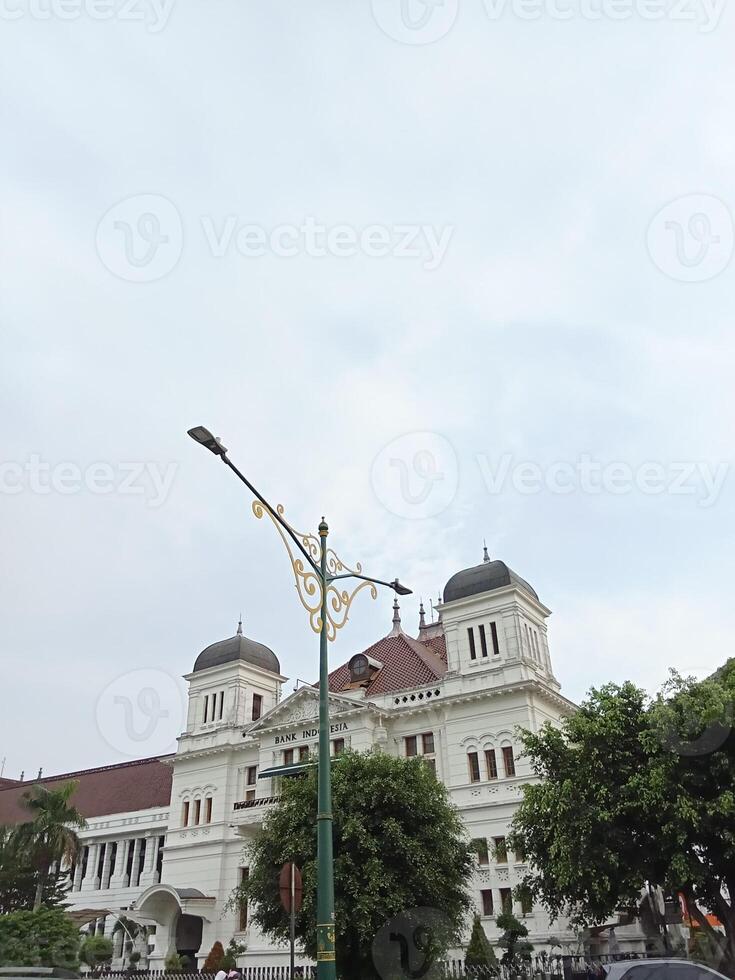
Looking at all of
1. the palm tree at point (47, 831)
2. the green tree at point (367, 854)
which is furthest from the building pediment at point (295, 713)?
the green tree at point (367, 854)

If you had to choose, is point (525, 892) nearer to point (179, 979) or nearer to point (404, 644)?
point (179, 979)

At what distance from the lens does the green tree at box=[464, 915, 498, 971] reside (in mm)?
28453

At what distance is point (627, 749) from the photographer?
2362 cm

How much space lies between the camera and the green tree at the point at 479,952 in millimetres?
28453

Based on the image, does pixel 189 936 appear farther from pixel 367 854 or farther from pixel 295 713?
pixel 367 854

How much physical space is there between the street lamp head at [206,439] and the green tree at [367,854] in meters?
13.9

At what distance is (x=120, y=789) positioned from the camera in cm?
5775

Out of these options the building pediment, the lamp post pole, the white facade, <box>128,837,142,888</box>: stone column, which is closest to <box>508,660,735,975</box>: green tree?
the white facade

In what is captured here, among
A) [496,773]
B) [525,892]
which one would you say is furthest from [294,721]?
[525,892]

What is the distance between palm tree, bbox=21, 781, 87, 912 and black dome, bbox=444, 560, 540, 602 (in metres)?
21.9

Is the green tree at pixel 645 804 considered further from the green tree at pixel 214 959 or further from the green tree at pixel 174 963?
the green tree at pixel 174 963

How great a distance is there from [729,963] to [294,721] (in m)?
24.1

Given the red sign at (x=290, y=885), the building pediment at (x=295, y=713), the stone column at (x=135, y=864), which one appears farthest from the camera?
the stone column at (x=135, y=864)

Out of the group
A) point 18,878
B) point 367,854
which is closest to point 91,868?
point 18,878
